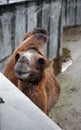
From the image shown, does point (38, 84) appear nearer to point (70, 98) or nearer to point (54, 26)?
point (70, 98)

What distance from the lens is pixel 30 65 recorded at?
2.93 metres

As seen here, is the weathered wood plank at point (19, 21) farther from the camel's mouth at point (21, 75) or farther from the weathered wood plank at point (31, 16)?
the camel's mouth at point (21, 75)

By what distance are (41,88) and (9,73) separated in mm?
354

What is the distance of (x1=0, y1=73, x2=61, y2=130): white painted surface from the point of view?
1288mm

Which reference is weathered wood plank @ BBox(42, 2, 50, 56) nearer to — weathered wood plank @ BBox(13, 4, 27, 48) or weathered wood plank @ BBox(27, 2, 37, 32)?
weathered wood plank @ BBox(27, 2, 37, 32)

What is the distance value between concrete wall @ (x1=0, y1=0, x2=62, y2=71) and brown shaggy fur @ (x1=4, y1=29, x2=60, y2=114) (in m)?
2.93

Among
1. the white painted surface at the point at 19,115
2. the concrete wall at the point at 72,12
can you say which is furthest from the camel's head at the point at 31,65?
the concrete wall at the point at 72,12

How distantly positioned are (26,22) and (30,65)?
182 inches

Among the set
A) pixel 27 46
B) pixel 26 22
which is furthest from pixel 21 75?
pixel 26 22

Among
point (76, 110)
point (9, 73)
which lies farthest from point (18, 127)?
point (76, 110)

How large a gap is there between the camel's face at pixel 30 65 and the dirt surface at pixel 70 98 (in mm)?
3624

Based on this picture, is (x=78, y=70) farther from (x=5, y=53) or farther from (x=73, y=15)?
(x=73, y=15)

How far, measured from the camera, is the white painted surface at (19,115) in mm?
1288

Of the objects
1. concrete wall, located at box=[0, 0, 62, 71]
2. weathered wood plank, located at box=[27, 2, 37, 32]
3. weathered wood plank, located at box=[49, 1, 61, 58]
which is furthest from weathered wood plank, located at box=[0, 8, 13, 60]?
weathered wood plank, located at box=[49, 1, 61, 58]
